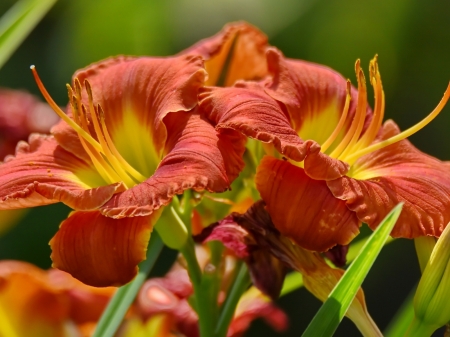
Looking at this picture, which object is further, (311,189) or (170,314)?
(170,314)

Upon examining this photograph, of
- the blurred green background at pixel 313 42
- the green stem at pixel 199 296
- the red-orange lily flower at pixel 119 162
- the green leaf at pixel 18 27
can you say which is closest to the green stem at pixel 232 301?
the green stem at pixel 199 296

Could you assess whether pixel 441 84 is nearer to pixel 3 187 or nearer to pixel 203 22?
pixel 203 22

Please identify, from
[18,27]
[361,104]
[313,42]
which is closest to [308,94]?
[361,104]

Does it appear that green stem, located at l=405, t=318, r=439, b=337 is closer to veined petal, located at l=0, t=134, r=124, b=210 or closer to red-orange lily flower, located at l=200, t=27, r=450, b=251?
red-orange lily flower, located at l=200, t=27, r=450, b=251

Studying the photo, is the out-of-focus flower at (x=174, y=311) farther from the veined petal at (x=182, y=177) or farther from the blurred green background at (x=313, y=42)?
the blurred green background at (x=313, y=42)

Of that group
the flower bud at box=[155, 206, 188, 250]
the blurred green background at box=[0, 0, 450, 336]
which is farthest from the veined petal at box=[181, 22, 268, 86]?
the blurred green background at box=[0, 0, 450, 336]

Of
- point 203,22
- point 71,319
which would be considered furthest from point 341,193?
point 203,22

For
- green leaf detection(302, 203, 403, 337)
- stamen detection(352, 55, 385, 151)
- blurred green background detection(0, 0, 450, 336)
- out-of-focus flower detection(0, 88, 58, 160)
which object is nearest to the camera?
green leaf detection(302, 203, 403, 337)
